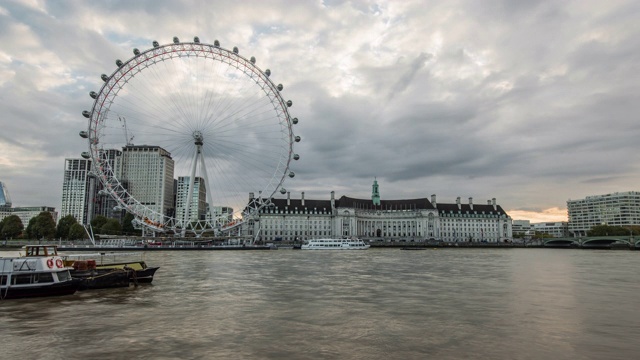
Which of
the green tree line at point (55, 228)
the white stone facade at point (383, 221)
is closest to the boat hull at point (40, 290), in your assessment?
the green tree line at point (55, 228)

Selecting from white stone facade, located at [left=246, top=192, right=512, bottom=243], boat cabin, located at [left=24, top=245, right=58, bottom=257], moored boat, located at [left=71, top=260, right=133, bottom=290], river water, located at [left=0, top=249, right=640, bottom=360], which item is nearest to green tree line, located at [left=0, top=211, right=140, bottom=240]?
white stone facade, located at [left=246, top=192, right=512, bottom=243]

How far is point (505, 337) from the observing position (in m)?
17.3

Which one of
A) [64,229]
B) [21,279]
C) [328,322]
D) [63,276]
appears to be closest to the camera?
[328,322]

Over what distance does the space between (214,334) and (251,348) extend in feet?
8.84

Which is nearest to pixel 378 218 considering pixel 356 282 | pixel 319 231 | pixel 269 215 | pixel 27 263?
pixel 319 231

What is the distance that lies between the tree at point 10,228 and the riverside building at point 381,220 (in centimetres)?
7088

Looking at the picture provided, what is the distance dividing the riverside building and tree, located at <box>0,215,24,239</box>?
7088 cm

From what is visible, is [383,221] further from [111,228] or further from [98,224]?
[98,224]

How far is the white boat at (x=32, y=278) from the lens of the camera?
26.1 metres

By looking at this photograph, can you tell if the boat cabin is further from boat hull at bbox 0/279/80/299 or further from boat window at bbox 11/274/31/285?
boat hull at bbox 0/279/80/299

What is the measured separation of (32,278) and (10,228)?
13321cm

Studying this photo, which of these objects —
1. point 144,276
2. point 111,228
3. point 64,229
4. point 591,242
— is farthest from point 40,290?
point 591,242

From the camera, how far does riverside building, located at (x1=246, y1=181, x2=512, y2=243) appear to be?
159875 mm

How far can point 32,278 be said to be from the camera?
2655 centimetres
